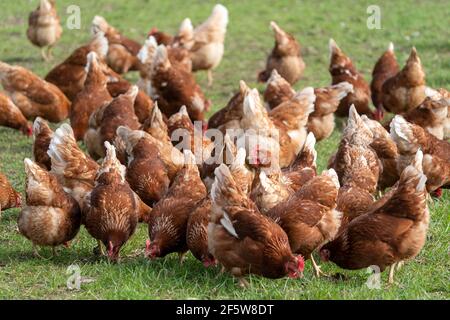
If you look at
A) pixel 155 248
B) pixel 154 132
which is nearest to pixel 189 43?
pixel 154 132

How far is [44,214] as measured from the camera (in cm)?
749

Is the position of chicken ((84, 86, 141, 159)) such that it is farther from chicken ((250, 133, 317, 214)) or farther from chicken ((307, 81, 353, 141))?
chicken ((307, 81, 353, 141))

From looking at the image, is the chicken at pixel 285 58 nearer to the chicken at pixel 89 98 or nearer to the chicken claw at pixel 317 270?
the chicken at pixel 89 98

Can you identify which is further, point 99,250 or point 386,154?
point 386,154

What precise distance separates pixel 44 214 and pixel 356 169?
2.82 metres

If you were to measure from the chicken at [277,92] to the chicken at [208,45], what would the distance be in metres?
2.78

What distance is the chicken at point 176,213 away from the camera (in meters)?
7.30

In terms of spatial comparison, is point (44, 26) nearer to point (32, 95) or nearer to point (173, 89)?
point (32, 95)

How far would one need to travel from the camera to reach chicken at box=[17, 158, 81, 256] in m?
7.47

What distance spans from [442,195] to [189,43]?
18.2ft

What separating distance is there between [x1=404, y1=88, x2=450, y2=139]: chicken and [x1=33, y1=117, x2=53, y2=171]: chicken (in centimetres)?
392

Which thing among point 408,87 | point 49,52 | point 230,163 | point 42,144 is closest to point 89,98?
point 42,144

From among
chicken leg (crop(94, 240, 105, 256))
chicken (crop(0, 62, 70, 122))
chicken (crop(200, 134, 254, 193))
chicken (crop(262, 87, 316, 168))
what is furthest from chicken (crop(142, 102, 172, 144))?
chicken (crop(0, 62, 70, 122))

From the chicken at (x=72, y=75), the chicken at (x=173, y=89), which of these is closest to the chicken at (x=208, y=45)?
the chicken at (x=72, y=75)
